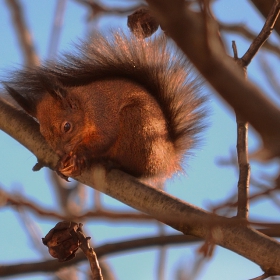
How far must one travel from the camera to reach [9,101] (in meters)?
2.83

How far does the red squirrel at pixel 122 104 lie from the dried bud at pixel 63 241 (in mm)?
667

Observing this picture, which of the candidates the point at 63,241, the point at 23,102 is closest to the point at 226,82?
the point at 63,241

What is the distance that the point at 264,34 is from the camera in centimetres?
183

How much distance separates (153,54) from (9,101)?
75 centimetres

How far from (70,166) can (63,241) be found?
1.60 feet

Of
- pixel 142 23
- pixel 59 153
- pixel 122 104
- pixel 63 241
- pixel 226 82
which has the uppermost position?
pixel 142 23

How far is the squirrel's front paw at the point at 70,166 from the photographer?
2.33 m

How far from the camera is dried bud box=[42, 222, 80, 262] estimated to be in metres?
1.89

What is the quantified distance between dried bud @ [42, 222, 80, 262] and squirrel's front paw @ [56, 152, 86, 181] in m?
0.43

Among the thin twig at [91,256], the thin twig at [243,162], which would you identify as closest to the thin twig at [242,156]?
the thin twig at [243,162]

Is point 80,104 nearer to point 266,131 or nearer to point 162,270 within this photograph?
point 162,270

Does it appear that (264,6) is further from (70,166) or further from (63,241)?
(63,241)

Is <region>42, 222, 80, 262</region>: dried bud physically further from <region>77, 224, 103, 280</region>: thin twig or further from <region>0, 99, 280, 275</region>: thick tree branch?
<region>0, 99, 280, 275</region>: thick tree branch

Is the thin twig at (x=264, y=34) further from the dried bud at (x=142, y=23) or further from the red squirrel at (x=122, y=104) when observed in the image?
the red squirrel at (x=122, y=104)
